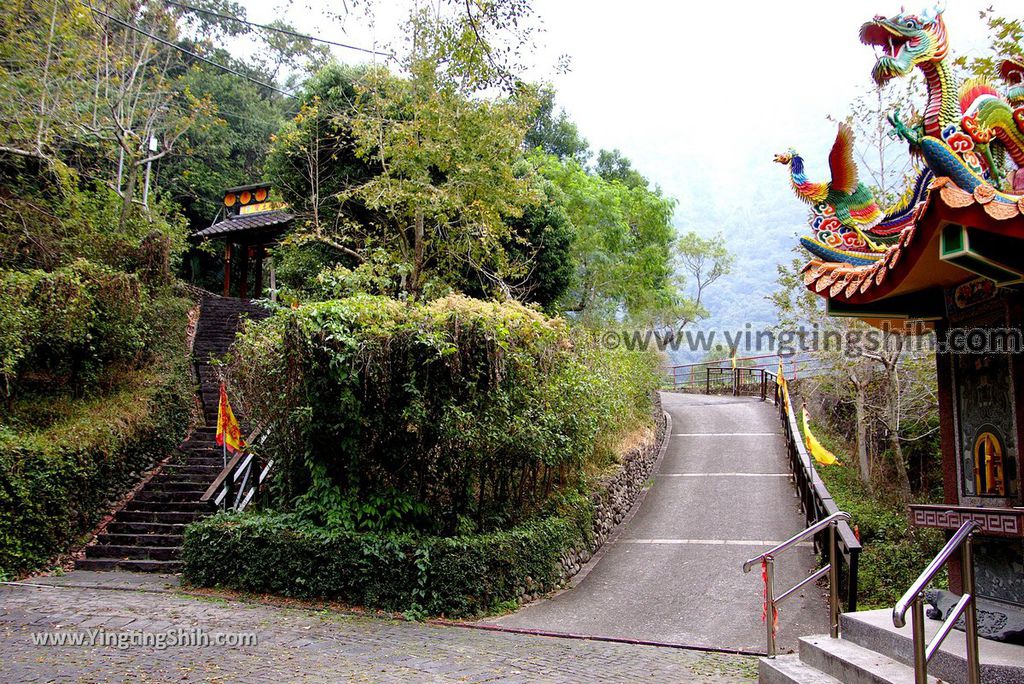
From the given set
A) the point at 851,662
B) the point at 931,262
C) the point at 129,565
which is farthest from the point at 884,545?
the point at 129,565

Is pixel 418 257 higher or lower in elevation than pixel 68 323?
higher

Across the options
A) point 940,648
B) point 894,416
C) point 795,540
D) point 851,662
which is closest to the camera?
point 940,648

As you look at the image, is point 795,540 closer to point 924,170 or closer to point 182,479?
point 924,170

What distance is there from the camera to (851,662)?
4.91 m

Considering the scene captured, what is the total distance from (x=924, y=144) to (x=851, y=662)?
3.37 meters

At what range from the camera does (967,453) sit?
5.54m

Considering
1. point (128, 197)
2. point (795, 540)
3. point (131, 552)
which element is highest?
point (128, 197)

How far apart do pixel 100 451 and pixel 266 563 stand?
14.7ft

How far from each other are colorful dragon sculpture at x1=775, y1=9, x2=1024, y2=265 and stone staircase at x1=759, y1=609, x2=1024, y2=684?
2.65 metres

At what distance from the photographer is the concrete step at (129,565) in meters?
10.1

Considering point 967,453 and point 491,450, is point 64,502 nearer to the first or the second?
point 491,450

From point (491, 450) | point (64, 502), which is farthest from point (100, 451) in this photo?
point (491, 450)

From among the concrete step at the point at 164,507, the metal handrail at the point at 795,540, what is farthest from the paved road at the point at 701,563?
the concrete step at the point at 164,507

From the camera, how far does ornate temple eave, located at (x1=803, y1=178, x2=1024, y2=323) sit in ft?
13.6
